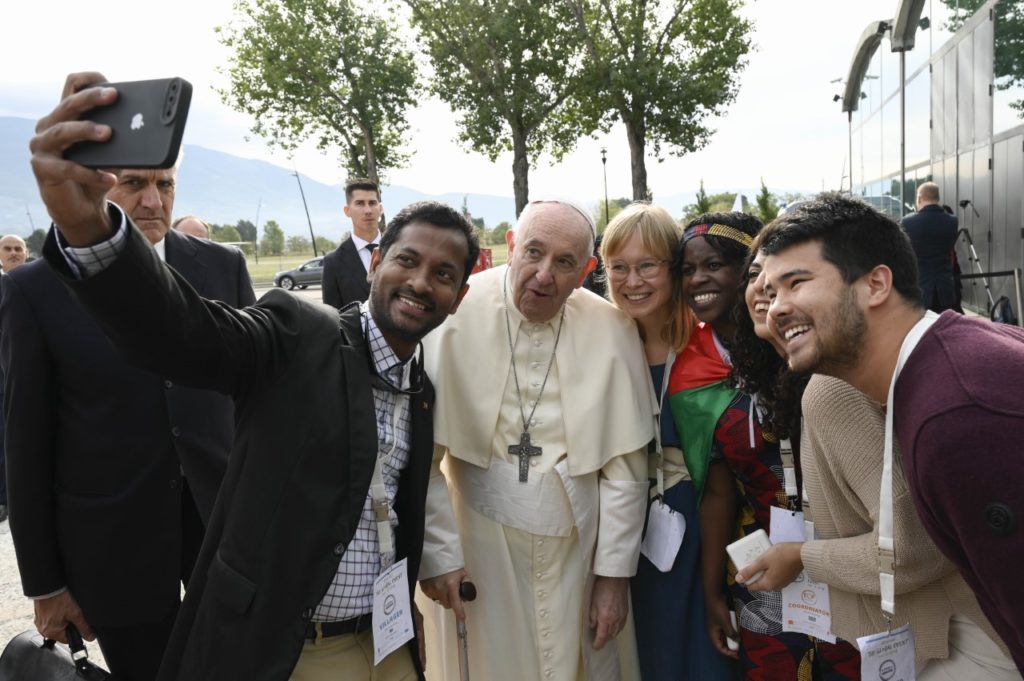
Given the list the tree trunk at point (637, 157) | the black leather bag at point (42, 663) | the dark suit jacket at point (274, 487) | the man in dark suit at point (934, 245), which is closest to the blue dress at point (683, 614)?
the dark suit jacket at point (274, 487)

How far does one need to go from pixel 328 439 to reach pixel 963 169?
45.7 ft

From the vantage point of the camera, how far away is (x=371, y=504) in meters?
1.83

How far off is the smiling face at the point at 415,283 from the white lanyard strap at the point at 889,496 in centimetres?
124

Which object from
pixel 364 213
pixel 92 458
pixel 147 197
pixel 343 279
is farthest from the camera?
pixel 364 213

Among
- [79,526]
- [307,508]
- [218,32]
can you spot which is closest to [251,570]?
[307,508]

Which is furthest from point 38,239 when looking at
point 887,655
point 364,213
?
point 887,655

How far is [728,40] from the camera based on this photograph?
1992 cm

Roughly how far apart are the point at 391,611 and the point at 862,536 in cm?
136

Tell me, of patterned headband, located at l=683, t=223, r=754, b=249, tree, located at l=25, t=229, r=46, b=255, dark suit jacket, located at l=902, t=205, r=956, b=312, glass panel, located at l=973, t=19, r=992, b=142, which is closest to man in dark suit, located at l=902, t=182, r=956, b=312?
dark suit jacket, located at l=902, t=205, r=956, b=312

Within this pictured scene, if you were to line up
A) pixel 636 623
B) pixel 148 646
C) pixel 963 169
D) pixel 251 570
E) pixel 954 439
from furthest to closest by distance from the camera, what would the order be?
1. pixel 963 169
2. pixel 636 623
3. pixel 148 646
4. pixel 251 570
5. pixel 954 439

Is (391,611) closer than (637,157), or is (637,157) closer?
(391,611)

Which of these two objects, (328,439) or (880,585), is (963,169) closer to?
(880,585)

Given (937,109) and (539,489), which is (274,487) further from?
(937,109)

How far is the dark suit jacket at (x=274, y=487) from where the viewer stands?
5.23 ft
